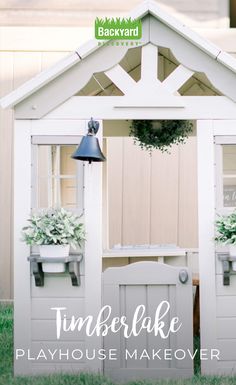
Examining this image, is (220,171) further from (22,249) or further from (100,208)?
(22,249)

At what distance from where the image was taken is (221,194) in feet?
14.5

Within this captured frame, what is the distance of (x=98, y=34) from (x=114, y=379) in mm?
2522

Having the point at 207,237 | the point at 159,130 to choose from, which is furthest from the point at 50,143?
the point at 207,237

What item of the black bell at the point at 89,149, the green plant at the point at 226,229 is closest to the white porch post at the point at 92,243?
the black bell at the point at 89,149

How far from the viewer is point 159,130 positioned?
520 centimetres

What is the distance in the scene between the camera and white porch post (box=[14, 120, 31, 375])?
171 inches

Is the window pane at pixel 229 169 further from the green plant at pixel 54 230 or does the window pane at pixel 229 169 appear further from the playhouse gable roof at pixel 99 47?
the green plant at pixel 54 230

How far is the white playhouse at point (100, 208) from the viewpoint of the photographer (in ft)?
14.2

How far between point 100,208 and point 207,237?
0.81 m

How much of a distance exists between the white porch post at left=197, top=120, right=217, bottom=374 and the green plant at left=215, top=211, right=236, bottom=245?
0.09 m

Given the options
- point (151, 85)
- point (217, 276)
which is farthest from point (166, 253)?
point (151, 85)

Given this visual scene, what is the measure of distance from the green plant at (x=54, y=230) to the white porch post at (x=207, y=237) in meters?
0.89

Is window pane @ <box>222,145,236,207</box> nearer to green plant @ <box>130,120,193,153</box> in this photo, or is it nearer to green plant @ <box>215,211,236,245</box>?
green plant @ <box>215,211,236,245</box>

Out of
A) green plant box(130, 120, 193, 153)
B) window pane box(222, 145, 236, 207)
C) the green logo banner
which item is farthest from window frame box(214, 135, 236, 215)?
the green logo banner
